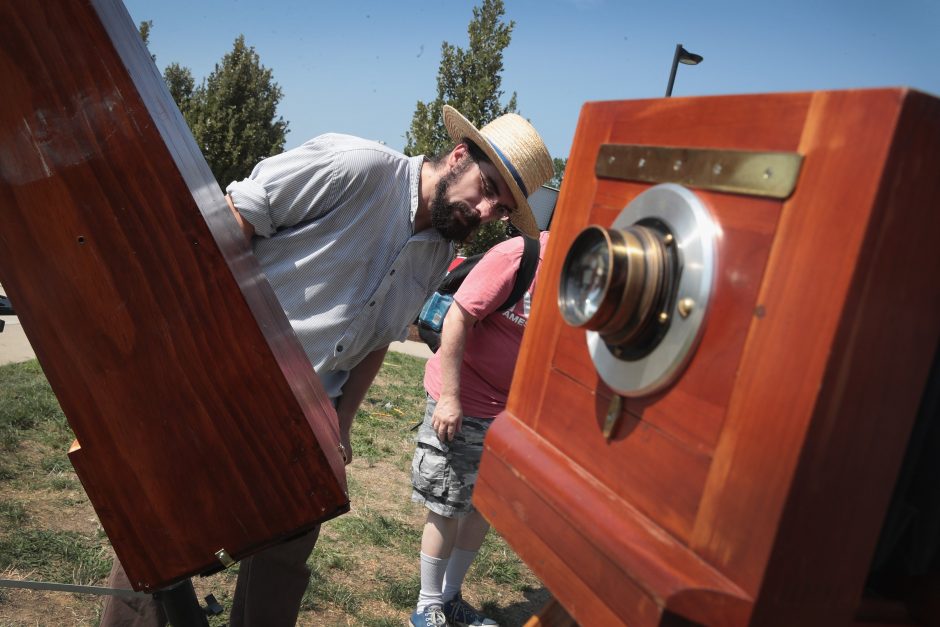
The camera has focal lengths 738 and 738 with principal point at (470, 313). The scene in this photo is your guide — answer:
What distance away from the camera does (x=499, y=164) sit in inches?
97.4

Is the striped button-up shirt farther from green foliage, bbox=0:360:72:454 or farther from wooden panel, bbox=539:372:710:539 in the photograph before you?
green foliage, bbox=0:360:72:454

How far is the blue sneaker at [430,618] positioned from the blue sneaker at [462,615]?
0.39ft

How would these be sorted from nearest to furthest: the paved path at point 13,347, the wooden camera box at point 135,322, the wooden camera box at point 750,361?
the wooden camera box at point 750,361 < the wooden camera box at point 135,322 < the paved path at point 13,347

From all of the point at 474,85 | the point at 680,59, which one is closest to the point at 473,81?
the point at 474,85

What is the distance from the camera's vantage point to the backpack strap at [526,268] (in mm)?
2781

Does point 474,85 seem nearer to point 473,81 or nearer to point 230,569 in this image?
point 473,81

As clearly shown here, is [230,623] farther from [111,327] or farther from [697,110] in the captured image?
[697,110]

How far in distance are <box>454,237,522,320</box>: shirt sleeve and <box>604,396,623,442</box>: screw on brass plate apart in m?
1.97

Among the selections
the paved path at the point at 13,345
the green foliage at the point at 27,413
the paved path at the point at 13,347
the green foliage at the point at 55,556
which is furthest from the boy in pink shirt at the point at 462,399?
the paved path at the point at 13,347

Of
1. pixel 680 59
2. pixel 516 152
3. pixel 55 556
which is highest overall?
pixel 680 59

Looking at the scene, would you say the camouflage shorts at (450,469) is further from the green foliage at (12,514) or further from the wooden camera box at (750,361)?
the wooden camera box at (750,361)

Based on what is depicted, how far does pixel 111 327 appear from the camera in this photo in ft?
3.26

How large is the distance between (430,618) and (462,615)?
0.71 ft

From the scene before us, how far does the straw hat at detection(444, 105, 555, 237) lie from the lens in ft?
8.20
